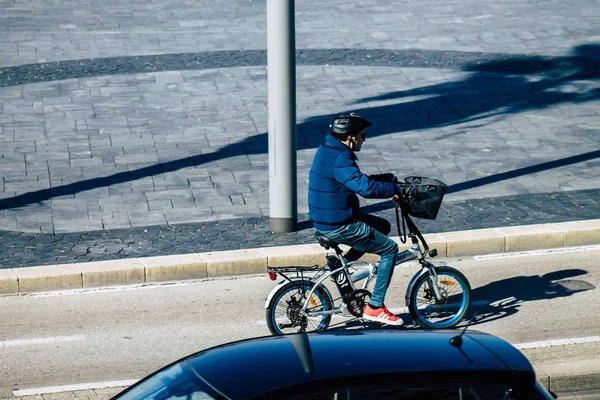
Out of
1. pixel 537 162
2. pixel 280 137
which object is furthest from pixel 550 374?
pixel 537 162

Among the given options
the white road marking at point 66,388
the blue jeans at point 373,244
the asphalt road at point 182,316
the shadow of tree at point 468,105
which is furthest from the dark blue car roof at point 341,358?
the shadow of tree at point 468,105

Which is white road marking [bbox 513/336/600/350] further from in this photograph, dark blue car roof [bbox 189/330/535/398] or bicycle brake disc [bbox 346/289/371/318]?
dark blue car roof [bbox 189/330/535/398]

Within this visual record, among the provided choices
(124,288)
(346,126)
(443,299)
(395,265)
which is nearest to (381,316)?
(395,265)

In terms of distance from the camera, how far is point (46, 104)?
1638 cm

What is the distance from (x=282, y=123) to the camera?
11.6m

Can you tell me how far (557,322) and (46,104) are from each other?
9466 mm

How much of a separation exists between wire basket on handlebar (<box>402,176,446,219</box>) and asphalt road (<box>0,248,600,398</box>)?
50.4 inches

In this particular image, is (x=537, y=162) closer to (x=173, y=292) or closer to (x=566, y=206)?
(x=566, y=206)

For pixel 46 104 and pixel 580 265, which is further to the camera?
pixel 46 104

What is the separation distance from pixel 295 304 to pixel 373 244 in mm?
787

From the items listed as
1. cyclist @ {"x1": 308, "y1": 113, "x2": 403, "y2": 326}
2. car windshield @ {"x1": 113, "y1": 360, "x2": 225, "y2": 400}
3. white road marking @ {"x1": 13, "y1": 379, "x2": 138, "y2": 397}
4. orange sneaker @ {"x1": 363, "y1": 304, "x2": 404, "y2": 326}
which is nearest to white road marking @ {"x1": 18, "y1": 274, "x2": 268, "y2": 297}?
orange sneaker @ {"x1": 363, "y1": 304, "x2": 404, "y2": 326}

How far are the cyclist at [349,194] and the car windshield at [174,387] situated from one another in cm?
334

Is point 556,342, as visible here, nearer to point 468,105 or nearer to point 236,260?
point 236,260

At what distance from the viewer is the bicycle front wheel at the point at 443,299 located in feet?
30.0
